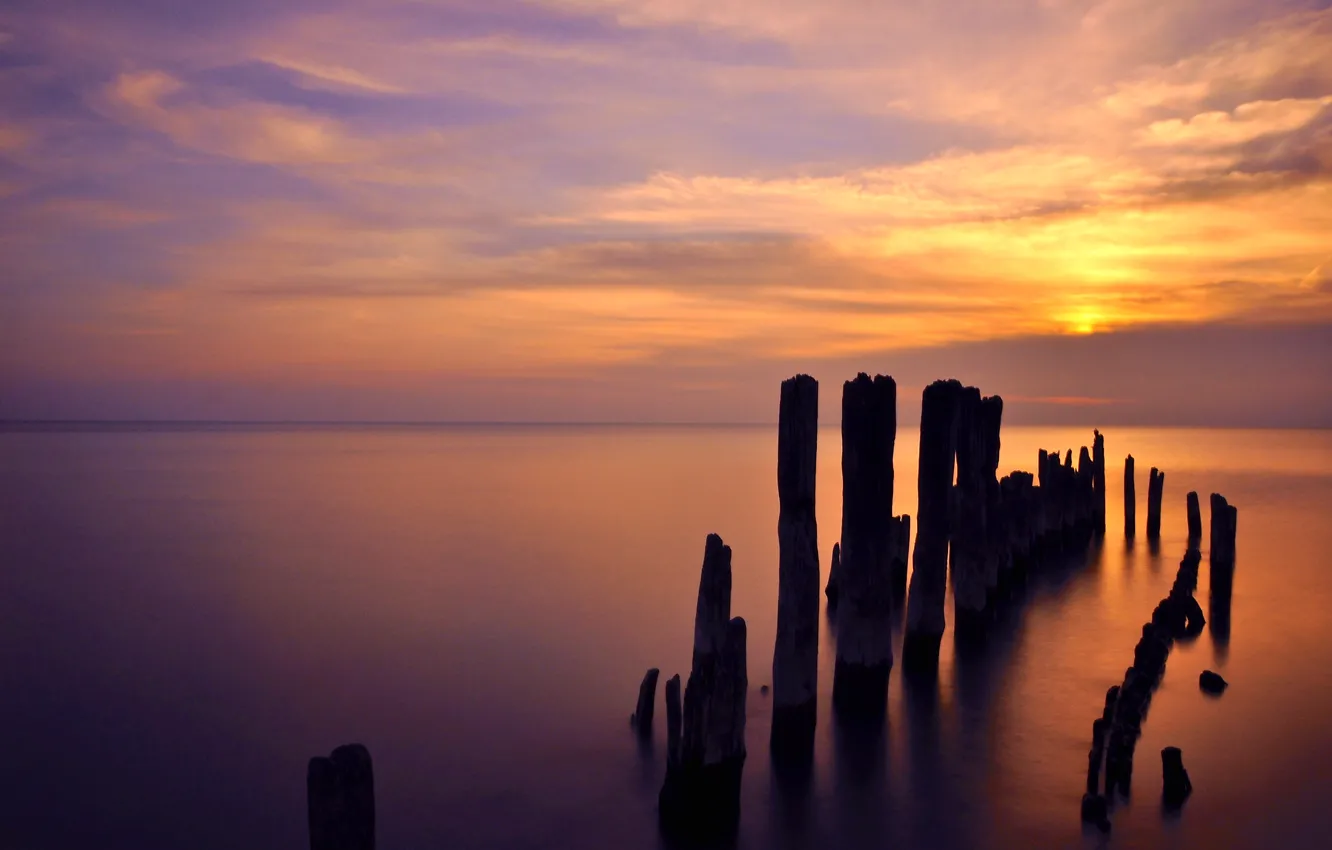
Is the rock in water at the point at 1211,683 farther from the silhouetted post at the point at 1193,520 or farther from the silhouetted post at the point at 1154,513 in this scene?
the silhouetted post at the point at 1154,513

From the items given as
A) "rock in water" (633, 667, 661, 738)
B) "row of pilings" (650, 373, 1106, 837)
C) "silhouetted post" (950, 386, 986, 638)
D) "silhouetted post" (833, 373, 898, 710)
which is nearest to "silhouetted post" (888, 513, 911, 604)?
"row of pilings" (650, 373, 1106, 837)

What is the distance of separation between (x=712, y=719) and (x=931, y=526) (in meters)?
4.23

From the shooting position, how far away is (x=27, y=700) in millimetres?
9906

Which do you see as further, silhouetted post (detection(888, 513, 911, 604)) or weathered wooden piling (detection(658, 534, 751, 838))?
→ silhouetted post (detection(888, 513, 911, 604))

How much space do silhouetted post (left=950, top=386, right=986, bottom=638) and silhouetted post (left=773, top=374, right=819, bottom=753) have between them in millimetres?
3936

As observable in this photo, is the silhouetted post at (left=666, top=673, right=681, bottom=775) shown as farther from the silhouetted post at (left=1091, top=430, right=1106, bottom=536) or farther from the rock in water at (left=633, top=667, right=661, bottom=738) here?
the silhouetted post at (left=1091, top=430, right=1106, bottom=536)

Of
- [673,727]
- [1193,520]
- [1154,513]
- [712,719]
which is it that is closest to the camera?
[712,719]

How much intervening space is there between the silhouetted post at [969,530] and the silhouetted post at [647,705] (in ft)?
14.3

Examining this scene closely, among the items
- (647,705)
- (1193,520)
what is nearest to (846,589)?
(647,705)

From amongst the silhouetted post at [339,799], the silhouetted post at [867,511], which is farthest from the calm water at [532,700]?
the silhouetted post at [339,799]

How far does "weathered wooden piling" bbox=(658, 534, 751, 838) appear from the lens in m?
6.19

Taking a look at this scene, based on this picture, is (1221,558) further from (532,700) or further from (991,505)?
(532,700)

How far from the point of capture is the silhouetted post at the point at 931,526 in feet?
31.9

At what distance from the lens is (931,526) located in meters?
9.70
